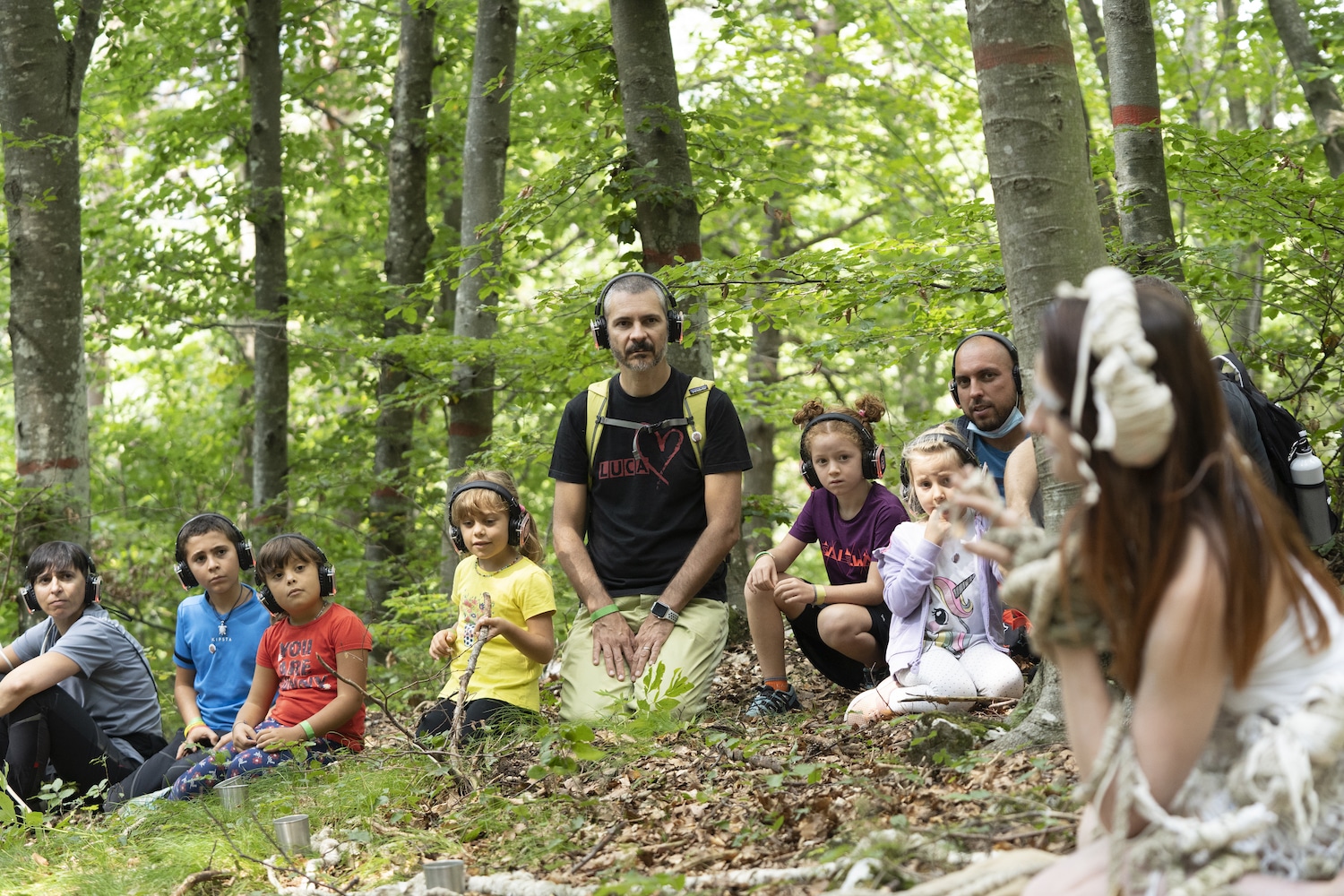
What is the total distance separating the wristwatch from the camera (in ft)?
17.3

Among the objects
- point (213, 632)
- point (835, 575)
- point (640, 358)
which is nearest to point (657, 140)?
point (640, 358)

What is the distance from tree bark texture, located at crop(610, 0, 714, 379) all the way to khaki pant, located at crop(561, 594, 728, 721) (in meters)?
1.91

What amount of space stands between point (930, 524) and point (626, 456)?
170cm

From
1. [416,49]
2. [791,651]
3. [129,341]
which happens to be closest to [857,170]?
[416,49]

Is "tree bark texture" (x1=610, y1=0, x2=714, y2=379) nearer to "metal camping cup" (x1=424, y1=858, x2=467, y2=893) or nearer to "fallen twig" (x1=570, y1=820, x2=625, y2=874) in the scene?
"fallen twig" (x1=570, y1=820, x2=625, y2=874)

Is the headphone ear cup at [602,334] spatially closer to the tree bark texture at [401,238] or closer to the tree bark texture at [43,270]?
the tree bark texture at [43,270]

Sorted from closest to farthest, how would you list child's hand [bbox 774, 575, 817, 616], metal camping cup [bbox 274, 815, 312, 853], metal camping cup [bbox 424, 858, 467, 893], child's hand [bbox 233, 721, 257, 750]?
1. metal camping cup [bbox 424, 858, 467, 893]
2. metal camping cup [bbox 274, 815, 312, 853]
3. child's hand [bbox 774, 575, 817, 616]
4. child's hand [bbox 233, 721, 257, 750]

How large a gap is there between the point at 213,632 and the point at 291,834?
217cm

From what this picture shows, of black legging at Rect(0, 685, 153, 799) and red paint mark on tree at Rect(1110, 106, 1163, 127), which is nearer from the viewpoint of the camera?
black legging at Rect(0, 685, 153, 799)

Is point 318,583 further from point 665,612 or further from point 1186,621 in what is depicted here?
point 1186,621

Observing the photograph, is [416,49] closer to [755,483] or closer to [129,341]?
[129,341]

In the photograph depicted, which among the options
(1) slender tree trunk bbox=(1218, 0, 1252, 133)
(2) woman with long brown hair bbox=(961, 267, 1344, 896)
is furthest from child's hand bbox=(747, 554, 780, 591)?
(1) slender tree trunk bbox=(1218, 0, 1252, 133)

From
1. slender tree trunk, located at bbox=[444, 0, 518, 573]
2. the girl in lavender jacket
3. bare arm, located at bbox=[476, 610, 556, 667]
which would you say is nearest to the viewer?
the girl in lavender jacket

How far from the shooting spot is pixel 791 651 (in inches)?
269
